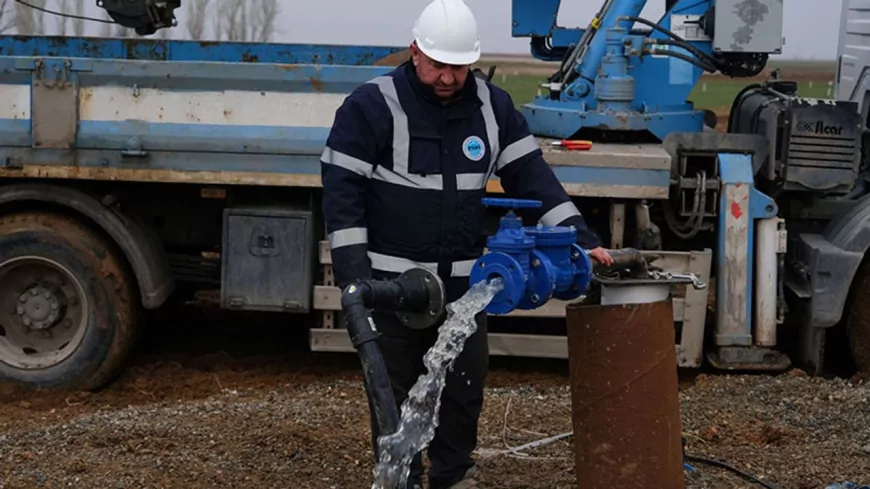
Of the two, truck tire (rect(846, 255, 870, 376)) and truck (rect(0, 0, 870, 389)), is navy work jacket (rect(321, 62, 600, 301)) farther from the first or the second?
truck tire (rect(846, 255, 870, 376))

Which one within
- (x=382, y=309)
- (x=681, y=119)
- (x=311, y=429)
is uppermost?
(x=681, y=119)

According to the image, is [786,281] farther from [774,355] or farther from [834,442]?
[834,442]

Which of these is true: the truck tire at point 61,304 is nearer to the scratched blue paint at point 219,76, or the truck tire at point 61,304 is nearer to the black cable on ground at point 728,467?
the scratched blue paint at point 219,76

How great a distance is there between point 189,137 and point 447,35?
8.47 ft

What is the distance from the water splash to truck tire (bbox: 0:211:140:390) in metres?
2.85

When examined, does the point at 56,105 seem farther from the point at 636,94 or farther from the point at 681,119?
the point at 681,119

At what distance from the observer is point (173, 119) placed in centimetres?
671

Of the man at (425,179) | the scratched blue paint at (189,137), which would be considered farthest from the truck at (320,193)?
the man at (425,179)

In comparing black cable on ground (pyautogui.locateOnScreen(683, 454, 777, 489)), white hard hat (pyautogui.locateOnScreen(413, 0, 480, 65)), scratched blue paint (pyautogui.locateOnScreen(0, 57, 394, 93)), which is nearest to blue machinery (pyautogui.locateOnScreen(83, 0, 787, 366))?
scratched blue paint (pyautogui.locateOnScreen(0, 57, 394, 93))

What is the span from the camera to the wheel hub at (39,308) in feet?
23.1

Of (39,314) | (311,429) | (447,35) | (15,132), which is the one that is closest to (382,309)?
(447,35)

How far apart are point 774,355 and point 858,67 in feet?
7.13

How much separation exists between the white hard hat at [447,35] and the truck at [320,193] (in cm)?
203

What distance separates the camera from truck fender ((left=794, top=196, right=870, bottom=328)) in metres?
6.83
